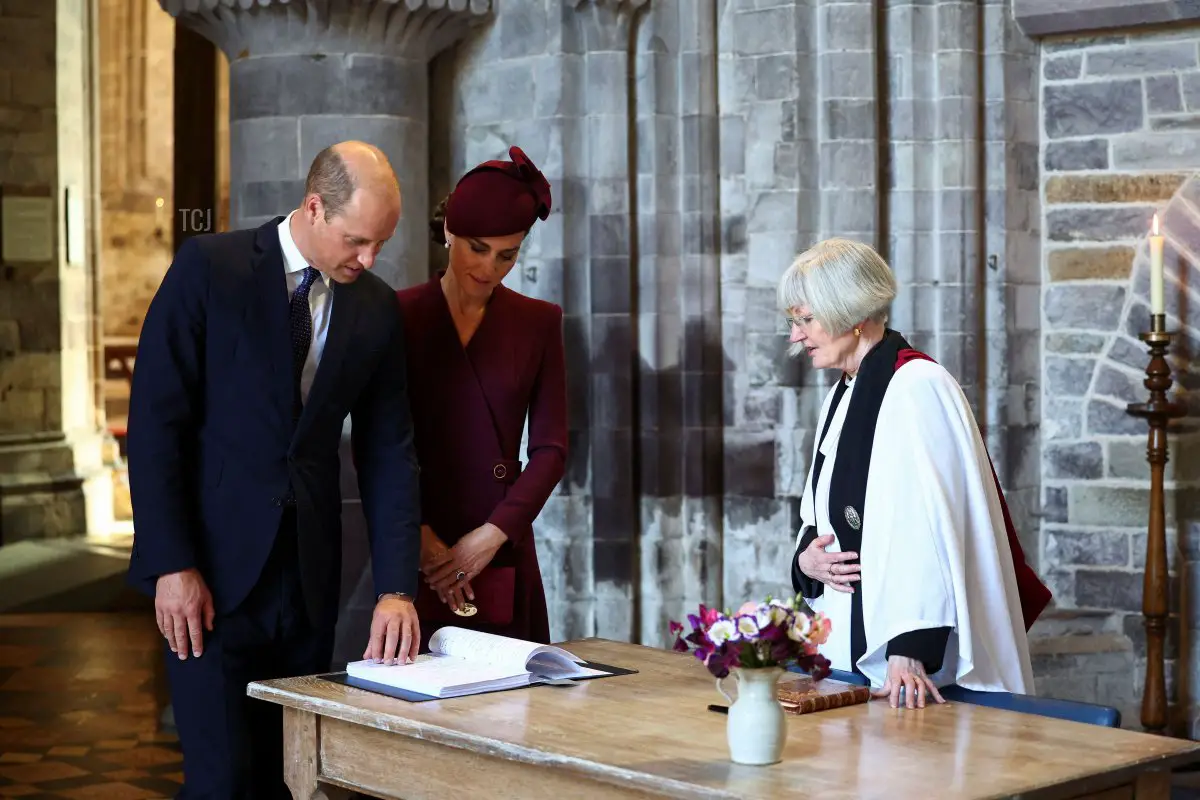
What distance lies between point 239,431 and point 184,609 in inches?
13.5

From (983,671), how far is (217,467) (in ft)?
4.82

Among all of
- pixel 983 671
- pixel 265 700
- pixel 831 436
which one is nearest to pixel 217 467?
pixel 265 700

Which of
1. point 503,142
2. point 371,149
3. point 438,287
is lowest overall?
point 438,287

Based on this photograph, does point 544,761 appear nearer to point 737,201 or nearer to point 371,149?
point 371,149

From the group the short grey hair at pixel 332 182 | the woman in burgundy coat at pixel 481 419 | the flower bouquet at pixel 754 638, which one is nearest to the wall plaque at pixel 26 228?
the woman in burgundy coat at pixel 481 419

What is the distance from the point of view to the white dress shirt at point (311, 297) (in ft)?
10.7

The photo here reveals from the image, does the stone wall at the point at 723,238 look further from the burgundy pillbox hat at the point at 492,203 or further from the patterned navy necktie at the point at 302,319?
the patterned navy necktie at the point at 302,319

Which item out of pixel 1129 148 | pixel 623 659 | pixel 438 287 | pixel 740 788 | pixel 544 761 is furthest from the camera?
pixel 1129 148

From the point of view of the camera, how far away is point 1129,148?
570 centimetres

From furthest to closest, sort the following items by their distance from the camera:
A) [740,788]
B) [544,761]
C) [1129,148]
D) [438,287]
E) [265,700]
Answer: [1129,148], [438,287], [265,700], [544,761], [740,788]

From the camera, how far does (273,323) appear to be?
10.5 feet

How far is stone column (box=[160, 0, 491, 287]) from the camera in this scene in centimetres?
569

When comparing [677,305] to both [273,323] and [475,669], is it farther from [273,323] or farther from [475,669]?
[475,669]

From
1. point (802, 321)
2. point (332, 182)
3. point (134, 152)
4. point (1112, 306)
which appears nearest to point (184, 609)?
point (332, 182)
